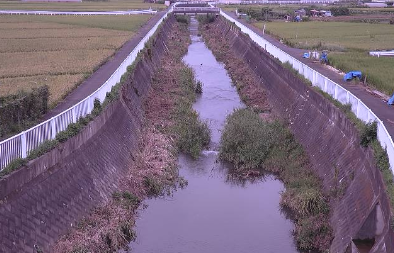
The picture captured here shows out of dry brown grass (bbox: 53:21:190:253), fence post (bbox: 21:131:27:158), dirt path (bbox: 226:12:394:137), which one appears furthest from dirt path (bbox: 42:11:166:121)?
dirt path (bbox: 226:12:394:137)

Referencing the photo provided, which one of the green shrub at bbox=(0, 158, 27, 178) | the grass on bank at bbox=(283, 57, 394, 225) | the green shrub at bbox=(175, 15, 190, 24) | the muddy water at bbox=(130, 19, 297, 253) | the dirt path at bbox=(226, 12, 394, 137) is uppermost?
the green shrub at bbox=(0, 158, 27, 178)

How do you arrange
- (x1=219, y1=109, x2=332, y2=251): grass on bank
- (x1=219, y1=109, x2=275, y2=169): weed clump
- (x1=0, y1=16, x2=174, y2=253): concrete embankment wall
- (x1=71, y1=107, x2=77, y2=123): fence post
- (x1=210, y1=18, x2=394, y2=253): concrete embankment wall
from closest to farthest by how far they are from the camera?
(x1=0, y1=16, x2=174, y2=253): concrete embankment wall, (x1=210, y1=18, x2=394, y2=253): concrete embankment wall, (x1=219, y1=109, x2=332, y2=251): grass on bank, (x1=71, y1=107, x2=77, y2=123): fence post, (x1=219, y1=109, x2=275, y2=169): weed clump

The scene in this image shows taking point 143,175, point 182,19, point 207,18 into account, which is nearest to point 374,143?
point 143,175

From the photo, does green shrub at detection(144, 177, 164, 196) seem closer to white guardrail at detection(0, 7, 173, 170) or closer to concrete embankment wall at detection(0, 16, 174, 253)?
concrete embankment wall at detection(0, 16, 174, 253)

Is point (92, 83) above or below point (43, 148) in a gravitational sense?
below

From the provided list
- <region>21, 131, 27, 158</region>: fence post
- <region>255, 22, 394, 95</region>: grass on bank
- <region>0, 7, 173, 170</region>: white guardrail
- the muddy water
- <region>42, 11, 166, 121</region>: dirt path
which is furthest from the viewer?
<region>255, 22, 394, 95</region>: grass on bank

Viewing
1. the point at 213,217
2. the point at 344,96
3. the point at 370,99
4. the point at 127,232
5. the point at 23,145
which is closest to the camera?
the point at 23,145

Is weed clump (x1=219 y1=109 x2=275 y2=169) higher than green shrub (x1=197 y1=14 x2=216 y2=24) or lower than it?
higher

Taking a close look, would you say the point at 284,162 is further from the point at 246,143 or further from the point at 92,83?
the point at 92,83
